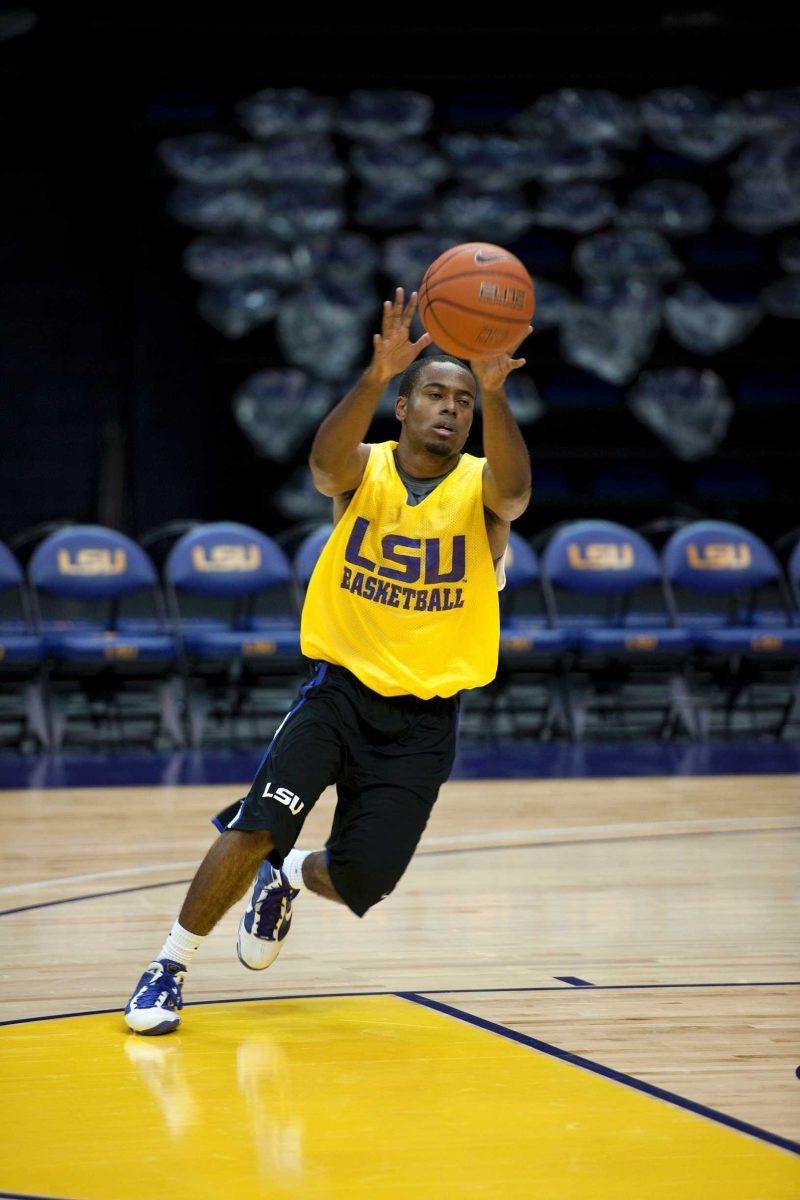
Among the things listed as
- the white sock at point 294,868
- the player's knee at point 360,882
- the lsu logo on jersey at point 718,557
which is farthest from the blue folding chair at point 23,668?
the player's knee at point 360,882

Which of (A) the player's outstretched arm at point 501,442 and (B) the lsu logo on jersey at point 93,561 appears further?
(B) the lsu logo on jersey at point 93,561

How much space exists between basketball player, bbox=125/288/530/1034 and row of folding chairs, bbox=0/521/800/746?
500 centimetres

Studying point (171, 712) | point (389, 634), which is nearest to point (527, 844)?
point (389, 634)

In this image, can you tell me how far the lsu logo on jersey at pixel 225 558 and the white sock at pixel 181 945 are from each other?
234 inches

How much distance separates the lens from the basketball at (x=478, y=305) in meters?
3.85

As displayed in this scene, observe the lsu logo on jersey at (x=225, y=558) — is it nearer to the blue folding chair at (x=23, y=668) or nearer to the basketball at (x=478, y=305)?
the blue folding chair at (x=23, y=668)

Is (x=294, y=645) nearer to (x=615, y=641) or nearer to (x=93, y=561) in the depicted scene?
(x=93, y=561)

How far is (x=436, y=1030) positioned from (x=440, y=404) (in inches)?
54.2

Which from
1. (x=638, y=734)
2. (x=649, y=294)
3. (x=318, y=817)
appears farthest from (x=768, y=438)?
(x=318, y=817)

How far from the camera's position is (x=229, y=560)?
31.6 feet

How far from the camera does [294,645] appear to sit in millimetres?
9102

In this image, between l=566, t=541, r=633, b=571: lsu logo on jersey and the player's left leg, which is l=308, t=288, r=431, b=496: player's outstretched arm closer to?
the player's left leg

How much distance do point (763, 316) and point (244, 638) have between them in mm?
4848

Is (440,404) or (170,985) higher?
(440,404)
